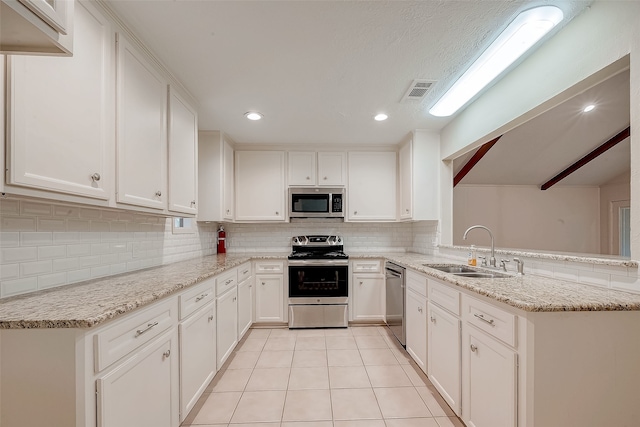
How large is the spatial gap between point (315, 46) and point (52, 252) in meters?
1.84

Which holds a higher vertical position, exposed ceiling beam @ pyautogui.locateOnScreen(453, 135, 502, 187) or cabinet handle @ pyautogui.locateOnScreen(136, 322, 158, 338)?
exposed ceiling beam @ pyautogui.locateOnScreen(453, 135, 502, 187)

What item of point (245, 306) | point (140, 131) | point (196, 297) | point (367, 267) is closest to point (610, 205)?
point (367, 267)

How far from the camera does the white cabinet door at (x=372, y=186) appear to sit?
12.5 ft

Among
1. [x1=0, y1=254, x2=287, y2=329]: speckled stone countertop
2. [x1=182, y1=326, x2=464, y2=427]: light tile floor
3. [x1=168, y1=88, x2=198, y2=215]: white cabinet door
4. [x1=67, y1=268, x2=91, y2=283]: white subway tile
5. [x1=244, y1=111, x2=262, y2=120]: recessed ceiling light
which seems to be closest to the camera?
[x1=0, y1=254, x2=287, y2=329]: speckled stone countertop

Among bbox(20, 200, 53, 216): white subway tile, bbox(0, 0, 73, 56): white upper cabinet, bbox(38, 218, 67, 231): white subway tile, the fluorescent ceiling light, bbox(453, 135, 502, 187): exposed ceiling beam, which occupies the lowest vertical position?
bbox(38, 218, 67, 231): white subway tile

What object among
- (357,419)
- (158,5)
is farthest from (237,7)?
(357,419)

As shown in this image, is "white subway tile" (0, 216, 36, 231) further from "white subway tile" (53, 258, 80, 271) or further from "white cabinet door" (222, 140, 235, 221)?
"white cabinet door" (222, 140, 235, 221)

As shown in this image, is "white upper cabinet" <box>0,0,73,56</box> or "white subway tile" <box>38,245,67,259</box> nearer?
"white upper cabinet" <box>0,0,73,56</box>

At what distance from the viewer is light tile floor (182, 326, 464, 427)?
6.01 feet

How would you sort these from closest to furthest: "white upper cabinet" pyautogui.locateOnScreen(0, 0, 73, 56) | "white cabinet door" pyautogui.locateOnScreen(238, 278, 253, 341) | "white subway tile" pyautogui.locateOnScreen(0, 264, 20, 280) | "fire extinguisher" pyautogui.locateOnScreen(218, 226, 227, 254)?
"white upper cabinet" pyautogui.locateOnScreen(0, 0, 73, 56), "white subway tile" pyautogui.locateOnScreen(0, 264, 20, 280), "white cabinet door" pyautogui.locateOnScreen(238, 278, 253, 341), "fire extinguisher" pyautogui.locateOnScreen(218, 226, 227, 254)

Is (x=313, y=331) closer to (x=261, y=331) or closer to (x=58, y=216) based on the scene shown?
(x=261, y=331)

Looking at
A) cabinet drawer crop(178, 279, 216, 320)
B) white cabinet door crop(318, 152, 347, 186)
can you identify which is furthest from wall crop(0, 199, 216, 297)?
white cabinet door crop(318, 152, 347, 186)

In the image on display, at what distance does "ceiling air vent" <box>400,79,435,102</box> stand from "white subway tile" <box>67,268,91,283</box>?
2.53 metres

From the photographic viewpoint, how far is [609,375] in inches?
46.6
